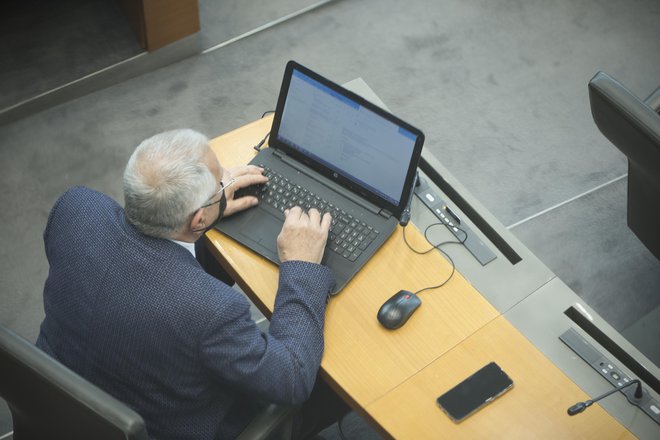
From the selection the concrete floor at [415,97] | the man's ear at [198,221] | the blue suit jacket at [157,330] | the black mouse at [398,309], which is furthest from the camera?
the concrete floor at [415,97]

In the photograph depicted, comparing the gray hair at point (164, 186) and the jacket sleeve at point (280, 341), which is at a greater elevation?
the gray hair at point (164, 186)

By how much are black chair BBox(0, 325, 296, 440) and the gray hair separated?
364 millimetres

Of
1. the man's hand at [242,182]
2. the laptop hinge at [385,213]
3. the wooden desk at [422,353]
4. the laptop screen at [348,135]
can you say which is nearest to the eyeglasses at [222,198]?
the man's hand at [242,182]

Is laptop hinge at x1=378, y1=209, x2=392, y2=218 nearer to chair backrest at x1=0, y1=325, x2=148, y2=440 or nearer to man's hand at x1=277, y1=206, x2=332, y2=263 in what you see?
man's hand at x1=277, y1=206, x2=332, y2=263

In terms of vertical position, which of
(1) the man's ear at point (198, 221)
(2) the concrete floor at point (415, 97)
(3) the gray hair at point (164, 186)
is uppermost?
(3) the gray hair at point (164, 186)

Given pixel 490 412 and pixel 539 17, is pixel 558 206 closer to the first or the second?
pixel 539 17

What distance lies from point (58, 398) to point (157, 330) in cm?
24

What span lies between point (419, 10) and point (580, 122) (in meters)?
0.93

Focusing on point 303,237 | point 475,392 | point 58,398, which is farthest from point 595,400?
point 58,398

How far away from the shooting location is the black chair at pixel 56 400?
1303mm

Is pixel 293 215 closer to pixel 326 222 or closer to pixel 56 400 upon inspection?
pixel 326 222

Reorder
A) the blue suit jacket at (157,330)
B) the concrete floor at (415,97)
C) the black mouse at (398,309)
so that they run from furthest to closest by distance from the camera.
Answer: the concrete floor at (415,97) → the black mouse at (398,309) → the blue suit jacket at (157,330)

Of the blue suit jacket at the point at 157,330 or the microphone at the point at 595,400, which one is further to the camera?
the microphone at the point at 595,400

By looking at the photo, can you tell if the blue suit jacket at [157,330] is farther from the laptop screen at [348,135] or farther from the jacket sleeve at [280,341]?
the laptop screen at [348,135]
